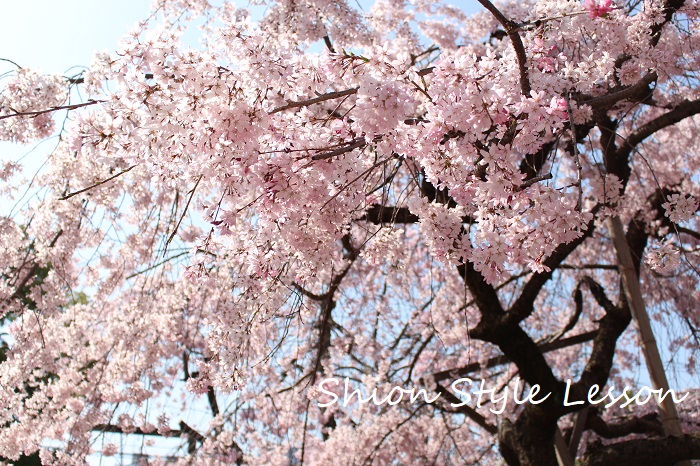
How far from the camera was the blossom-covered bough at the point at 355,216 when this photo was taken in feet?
5.75

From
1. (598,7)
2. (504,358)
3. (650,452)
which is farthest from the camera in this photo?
(504,358)

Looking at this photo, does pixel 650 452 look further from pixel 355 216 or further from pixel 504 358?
pixel 355 216

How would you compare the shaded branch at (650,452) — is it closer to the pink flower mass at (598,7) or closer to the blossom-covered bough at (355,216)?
the blossom-covered bough at (355,216)

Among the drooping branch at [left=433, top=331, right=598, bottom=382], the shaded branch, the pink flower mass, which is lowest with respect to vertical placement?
the shaded branch

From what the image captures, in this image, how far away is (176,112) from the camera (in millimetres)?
1761

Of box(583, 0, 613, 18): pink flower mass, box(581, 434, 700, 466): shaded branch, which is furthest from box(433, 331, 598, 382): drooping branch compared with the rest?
box(583, 0, 613, 18): pink flower mass

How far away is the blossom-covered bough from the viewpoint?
1754mm

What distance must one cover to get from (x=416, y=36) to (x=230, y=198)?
442 cm

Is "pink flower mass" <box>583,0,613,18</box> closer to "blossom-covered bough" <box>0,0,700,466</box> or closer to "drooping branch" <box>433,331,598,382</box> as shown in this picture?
"blossom-covered bough" <box>0,0,700,466</box>

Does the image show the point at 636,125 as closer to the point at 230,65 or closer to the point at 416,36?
the point at 416,36

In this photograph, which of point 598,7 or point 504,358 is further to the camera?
point 504,358

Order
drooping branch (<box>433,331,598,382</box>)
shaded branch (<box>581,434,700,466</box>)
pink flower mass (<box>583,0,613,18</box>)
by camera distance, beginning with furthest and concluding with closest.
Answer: drooping branch (<box>433,331,598,382</box>) → shaded branch (<box>581,434,700,466</box>) → pink flower mass (<box>583,0,613,18</box>)

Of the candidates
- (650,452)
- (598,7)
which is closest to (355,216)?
(598,7)

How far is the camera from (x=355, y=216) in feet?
9.75
